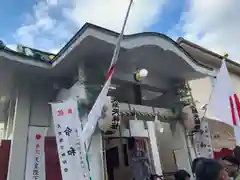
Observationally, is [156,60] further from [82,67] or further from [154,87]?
[82,67]

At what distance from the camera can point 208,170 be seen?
244 cm

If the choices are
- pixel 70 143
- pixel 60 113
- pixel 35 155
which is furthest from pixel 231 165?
pixel 35 155

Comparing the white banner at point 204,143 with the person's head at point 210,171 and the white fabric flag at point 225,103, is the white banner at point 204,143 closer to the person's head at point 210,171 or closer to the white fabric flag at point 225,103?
the white fabric flag at point 225,103

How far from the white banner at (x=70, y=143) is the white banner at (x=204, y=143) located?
351 centimetres

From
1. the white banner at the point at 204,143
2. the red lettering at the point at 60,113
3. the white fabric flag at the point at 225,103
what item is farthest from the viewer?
the white banner at the point at 204,143

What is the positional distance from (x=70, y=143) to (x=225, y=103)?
3114 millimetres

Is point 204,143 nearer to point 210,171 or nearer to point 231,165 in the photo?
point 231,165

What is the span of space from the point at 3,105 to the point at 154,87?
447cm

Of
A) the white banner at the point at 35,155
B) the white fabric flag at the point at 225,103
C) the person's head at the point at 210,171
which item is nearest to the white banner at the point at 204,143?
the white fabric flag at the point at 225,103

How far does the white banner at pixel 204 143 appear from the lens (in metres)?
6.54

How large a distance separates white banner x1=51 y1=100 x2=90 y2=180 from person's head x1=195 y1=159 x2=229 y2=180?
2.25m

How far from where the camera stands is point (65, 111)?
15.1ft

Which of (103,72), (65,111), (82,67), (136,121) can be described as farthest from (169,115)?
(65,111)

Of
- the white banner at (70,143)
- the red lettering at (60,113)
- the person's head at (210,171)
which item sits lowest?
the person's head at (210,171)
